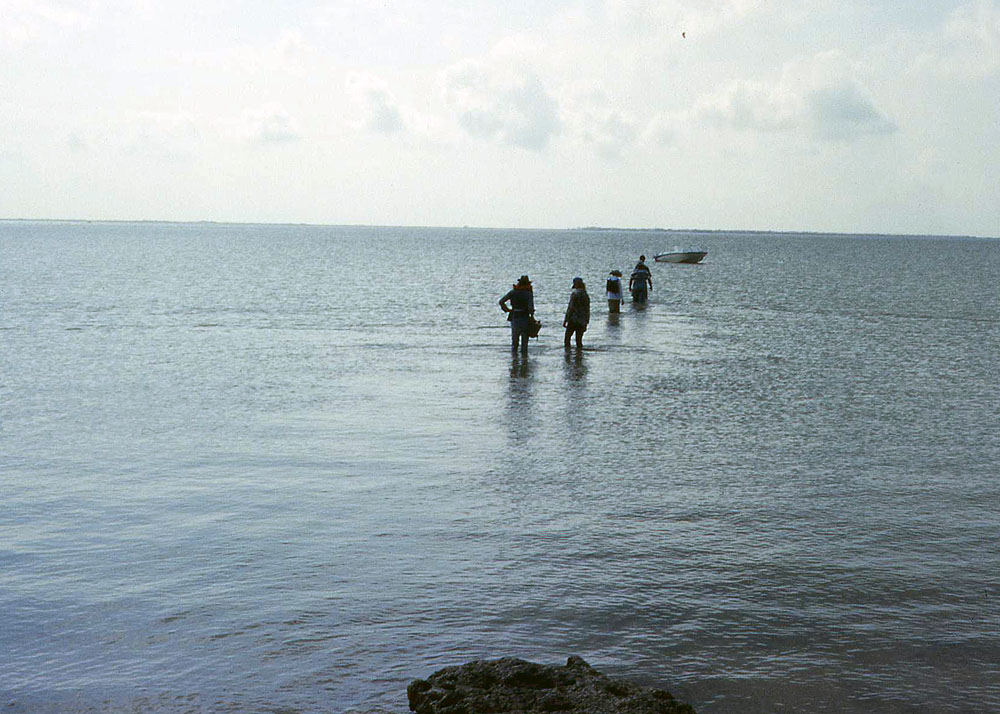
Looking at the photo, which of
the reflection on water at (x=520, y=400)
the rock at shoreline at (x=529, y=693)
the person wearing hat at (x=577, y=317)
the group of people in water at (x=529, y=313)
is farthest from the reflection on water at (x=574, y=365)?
the rock at shoreline at (x=529, y=693)

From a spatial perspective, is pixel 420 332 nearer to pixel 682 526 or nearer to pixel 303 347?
pixel 303 347

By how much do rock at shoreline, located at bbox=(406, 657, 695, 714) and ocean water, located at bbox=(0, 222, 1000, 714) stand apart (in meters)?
0.62

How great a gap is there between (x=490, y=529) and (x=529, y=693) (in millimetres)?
4328

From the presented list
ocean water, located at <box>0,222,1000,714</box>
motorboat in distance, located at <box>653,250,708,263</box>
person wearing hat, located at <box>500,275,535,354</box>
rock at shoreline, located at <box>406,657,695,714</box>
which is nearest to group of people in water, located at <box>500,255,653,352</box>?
person wearing hat, located at <box>500,275,535,354</box>

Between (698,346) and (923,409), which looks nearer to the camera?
(923,409)

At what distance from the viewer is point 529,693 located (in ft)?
16.8

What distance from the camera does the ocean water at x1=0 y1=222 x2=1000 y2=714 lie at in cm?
634

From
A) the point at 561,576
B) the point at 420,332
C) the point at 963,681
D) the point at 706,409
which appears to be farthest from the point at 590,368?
the point at 963,681

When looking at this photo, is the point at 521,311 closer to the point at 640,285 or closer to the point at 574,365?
the point at 574,365

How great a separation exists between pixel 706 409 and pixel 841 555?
7663 millimetres

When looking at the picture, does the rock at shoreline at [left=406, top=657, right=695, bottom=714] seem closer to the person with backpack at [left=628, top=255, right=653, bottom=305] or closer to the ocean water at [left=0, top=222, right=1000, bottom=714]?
the ocean water at [left=0, top=222, right=1000, bottom=714]

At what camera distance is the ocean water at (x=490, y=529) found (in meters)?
6.34

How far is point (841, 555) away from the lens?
880cm

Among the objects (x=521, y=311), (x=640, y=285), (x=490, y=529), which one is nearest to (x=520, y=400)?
(x=521, y=311)
